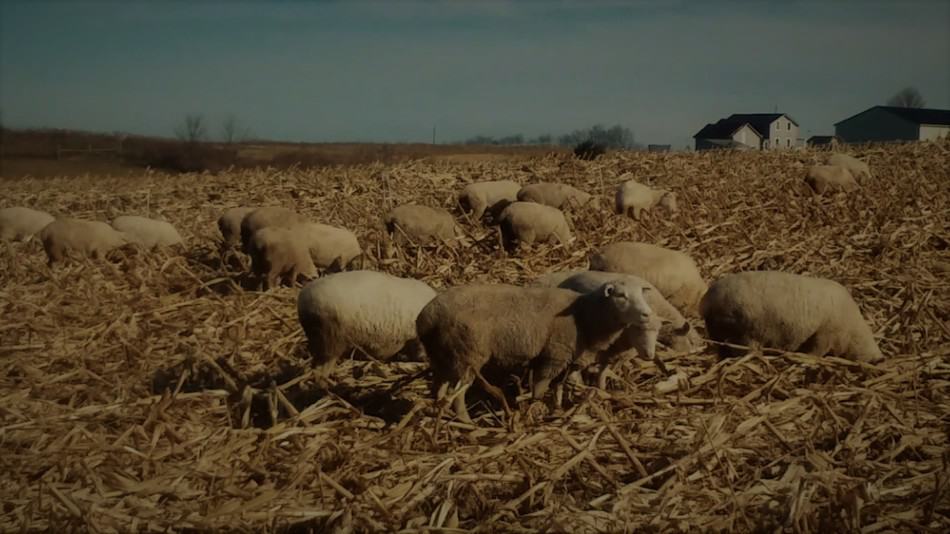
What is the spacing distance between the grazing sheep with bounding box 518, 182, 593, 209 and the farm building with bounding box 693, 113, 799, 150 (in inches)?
243

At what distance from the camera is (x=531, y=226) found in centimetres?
1322

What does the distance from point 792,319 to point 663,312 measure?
1236 millimetres

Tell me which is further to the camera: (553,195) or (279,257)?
(553,195)

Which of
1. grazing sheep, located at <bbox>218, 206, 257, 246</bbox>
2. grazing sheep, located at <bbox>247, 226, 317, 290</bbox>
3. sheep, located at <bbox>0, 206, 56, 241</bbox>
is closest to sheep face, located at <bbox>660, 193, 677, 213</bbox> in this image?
grazing sheep, located at <bbox>247, 226, 317, 290</bbox>

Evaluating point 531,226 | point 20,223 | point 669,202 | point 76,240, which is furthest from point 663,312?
point 20,223

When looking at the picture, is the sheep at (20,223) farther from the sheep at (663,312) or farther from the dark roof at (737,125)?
the dark roof at (737,125)

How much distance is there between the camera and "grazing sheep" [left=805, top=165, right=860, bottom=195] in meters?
16.7

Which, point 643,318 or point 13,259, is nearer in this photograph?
point 643,318

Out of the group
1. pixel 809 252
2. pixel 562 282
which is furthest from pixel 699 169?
pixel 562 282

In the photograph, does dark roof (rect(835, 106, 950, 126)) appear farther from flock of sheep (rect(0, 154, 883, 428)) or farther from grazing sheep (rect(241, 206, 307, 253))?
grazing sheep (rect(241, 206, 307, 253))

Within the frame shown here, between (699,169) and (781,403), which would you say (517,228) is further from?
(699,169)

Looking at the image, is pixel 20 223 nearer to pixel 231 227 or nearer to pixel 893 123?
pixel 231 227

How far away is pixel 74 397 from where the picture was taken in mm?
6230

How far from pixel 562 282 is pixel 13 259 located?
26.5 feet
